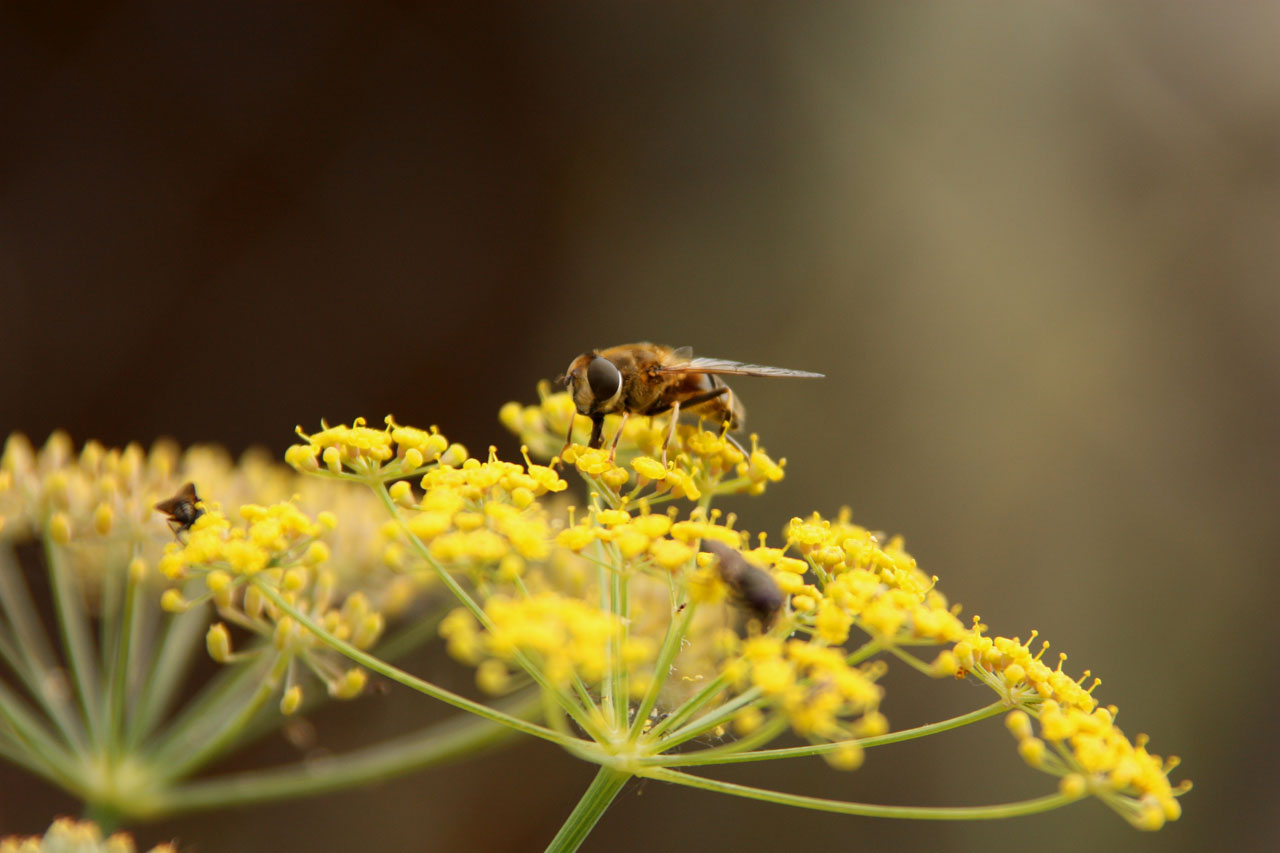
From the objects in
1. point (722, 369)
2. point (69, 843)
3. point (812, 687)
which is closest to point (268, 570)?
point (69, 843)

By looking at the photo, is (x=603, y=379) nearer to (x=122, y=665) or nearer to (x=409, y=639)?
(x=409, y=639)

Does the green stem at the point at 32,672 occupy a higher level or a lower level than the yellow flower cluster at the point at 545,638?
lower

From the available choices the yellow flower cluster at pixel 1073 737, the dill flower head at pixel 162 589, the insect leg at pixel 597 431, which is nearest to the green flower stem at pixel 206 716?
the dill flower head at pixel 162 589

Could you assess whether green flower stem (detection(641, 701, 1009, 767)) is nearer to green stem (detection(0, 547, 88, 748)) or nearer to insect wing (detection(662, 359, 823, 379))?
insect wing (detection(662, 359, 823, 379))

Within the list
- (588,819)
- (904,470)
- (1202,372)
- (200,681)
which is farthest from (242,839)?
(1202,372)

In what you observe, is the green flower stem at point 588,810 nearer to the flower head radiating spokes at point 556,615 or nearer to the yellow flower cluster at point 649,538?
the flower head radiating spokes at point 556,615

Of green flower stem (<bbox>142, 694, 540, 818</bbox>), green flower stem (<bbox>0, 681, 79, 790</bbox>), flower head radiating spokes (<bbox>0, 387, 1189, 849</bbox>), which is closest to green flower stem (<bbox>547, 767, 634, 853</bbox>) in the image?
flower head radiating spokes (<bbox>0, 387, 1189, 849</bbox>)
